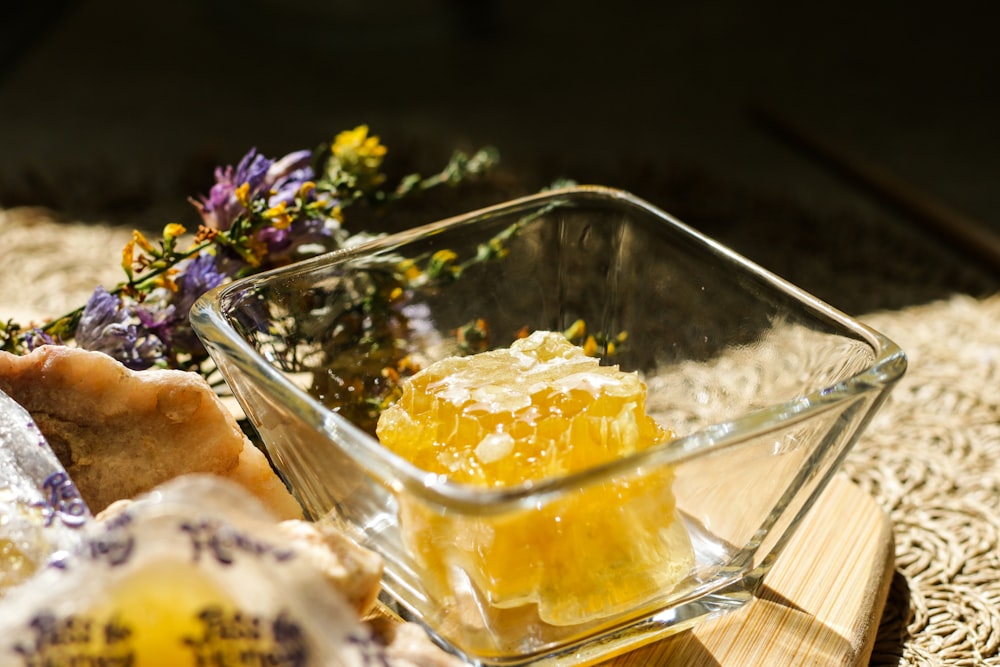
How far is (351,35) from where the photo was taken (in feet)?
14.5

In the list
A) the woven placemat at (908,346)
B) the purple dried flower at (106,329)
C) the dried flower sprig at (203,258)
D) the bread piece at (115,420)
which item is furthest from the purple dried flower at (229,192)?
the woven placemat at (908,346)

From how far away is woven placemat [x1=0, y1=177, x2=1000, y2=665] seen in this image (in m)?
1.18

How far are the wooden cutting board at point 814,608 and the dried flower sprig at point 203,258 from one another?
0.58m

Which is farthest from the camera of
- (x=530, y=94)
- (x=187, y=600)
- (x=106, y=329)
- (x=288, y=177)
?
(x=530, y=94)

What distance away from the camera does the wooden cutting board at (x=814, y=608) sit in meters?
0.94

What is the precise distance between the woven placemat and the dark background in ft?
0.12

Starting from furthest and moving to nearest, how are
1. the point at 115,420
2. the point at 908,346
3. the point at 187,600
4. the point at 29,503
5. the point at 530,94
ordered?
the point at 530,94
the point at 908,346
the point at 115,420
the point at 29,503
the point at 187,600

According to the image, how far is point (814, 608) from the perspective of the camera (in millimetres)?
1010

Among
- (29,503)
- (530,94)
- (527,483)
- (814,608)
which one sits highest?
(527,483)

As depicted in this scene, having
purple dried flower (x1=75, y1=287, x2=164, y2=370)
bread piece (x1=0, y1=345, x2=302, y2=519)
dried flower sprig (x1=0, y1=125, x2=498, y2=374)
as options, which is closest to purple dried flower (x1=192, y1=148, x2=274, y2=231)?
dried flower sprig (x1=0, y1=125, x2=498, y2=374)

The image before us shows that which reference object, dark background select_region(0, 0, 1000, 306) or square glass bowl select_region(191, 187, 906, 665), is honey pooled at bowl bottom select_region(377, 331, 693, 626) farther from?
dark background select_region(0, 0, 1000, 306)

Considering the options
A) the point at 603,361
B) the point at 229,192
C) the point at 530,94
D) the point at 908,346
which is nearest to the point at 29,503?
the point at 229,192

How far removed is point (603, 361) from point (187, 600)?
65 cm

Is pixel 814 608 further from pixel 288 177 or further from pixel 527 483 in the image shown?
pixel 288 177
